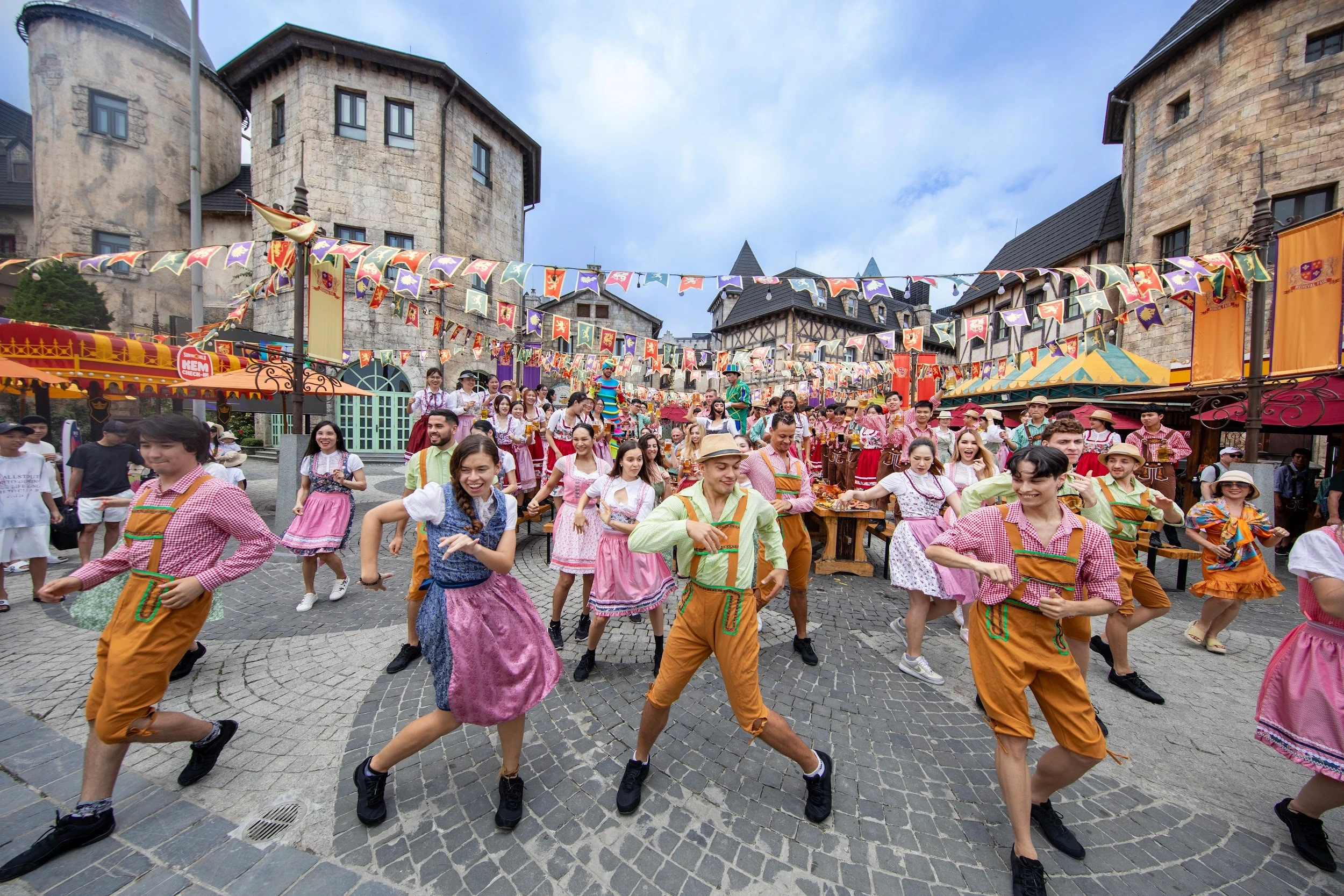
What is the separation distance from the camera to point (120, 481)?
17.8ft

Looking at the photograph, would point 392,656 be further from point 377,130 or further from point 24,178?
point 24,178

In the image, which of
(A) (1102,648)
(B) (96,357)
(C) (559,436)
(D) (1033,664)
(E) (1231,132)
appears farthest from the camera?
(E) (1231,132)

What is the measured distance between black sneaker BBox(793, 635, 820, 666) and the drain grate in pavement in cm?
343

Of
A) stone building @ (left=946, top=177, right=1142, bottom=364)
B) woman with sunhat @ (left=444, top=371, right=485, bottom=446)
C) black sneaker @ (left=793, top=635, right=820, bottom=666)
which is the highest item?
stone building @ (left=946, top=177, right=1142, bottom=364)

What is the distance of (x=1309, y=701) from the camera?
7.77ft

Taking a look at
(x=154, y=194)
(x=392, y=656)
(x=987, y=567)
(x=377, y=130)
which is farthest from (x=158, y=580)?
(x=154, y=194)

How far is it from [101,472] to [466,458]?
613 cm

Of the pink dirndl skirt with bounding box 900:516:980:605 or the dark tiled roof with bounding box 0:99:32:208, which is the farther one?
the dark tiled roof with bounding box 0:99:32:208

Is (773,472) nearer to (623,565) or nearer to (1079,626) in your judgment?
(623,565)

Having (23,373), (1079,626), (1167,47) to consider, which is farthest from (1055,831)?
(1167,47)

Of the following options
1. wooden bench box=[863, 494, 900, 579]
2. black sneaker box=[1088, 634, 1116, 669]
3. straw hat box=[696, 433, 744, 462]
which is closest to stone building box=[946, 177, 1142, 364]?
wooden bench box=[863, 494, 900, 579]

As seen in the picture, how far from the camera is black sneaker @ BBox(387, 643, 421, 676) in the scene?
3.72m

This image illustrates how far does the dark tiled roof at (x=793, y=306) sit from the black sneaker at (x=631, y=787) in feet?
96.6

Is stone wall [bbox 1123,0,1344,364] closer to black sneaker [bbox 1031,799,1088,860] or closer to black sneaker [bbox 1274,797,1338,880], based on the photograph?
black sneaker [bbox 1274,797,1338,880]
